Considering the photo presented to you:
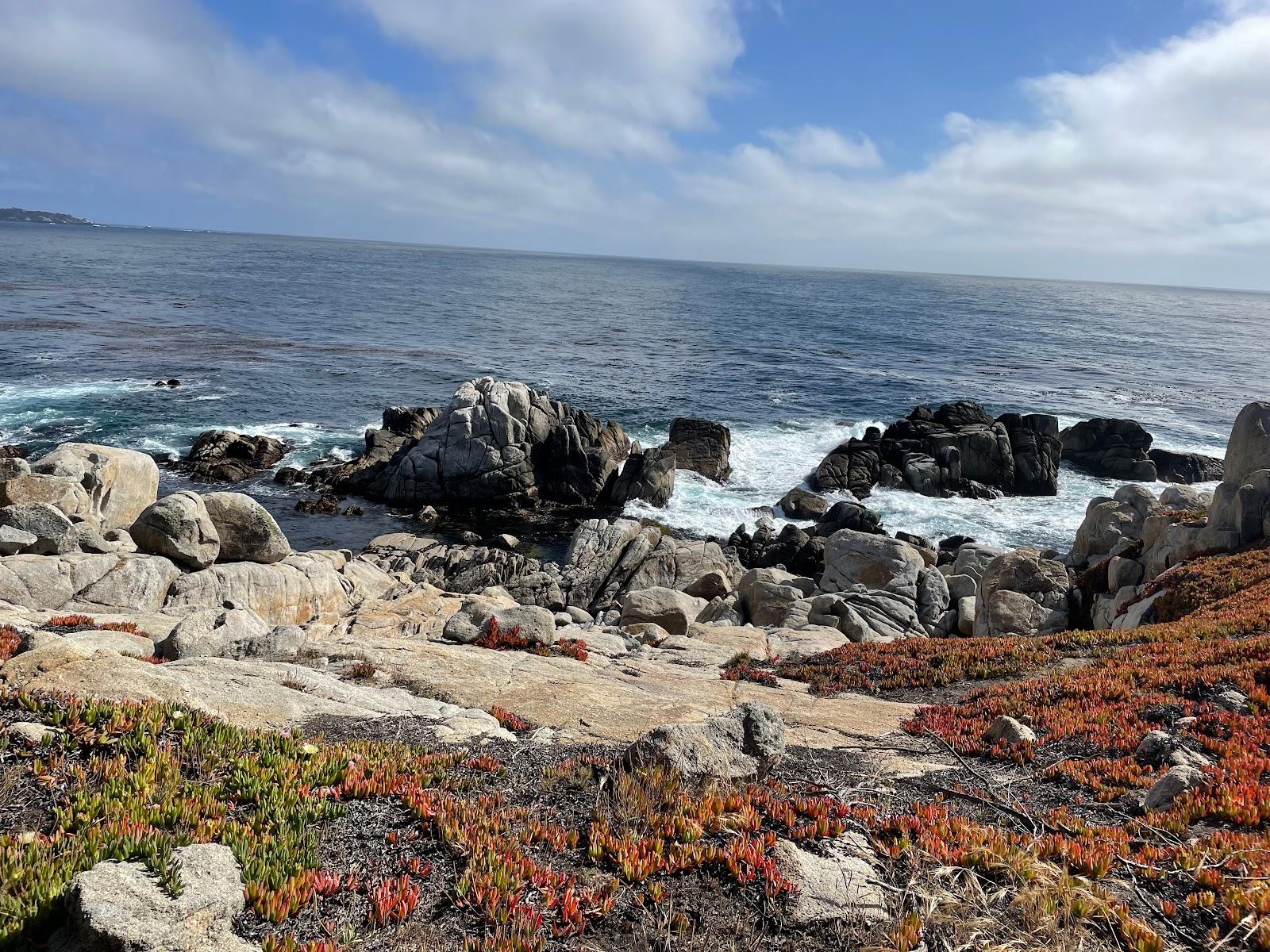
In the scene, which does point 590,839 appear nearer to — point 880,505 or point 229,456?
point 880,505

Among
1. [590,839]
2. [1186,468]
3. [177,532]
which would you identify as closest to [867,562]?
[177,532]

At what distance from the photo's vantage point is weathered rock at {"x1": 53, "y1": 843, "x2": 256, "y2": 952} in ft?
17.0

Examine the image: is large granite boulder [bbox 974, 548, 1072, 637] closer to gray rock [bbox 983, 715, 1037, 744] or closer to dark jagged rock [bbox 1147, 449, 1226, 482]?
gray rock [bbox 983, 715, 1037, 744]

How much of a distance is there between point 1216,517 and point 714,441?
1196 inches

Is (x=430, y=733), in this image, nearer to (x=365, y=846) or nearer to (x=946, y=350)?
(x=365, y=846)

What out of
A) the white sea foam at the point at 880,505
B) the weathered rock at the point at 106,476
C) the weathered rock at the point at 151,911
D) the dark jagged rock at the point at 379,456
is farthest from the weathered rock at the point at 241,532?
the white sea foam at the point at 880,505

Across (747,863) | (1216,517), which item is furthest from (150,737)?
(1216,517)

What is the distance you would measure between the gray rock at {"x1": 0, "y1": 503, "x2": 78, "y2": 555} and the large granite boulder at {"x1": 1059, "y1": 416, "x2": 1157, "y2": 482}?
6003 centimetres

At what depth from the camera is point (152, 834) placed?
634 centimetres

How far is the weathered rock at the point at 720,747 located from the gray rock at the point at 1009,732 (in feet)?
14.2

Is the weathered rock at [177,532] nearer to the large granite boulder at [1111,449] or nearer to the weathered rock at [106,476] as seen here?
the weathered rock at [106,476]

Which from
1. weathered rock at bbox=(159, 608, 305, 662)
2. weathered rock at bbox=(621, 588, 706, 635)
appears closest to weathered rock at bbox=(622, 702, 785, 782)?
weathered rock at bbox=(159, 608, 305, 662)

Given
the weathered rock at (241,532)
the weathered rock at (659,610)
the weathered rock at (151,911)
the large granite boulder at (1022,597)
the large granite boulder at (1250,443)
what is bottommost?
the weathered rock at (659,610)

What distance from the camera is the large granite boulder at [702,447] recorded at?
4981 centimetres
